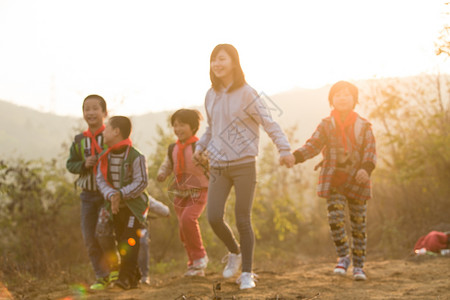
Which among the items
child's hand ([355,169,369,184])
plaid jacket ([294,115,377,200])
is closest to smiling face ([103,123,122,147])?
plaid jacket ([294,115,377,200])

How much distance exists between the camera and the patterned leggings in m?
4.82

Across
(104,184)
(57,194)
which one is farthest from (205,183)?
(57,194)

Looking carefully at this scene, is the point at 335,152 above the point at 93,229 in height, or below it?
above

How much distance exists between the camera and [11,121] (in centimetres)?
5919

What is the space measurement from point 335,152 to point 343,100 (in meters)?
0.54

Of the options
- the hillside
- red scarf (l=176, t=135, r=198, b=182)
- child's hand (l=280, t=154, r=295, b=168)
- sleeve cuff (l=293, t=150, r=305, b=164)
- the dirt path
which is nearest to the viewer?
the dirt path

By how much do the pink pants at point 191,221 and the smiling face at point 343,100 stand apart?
5.37 feet

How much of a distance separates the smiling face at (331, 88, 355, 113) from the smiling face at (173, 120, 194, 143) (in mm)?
1553

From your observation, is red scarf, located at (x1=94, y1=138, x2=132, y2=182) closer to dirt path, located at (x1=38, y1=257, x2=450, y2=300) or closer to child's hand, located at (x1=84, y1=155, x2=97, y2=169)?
child's hand, located at (x1=84, y1=155, x2=97, y2=169)

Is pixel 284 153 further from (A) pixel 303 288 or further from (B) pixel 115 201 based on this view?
(B) pixel 115 201

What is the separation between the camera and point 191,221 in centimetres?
492

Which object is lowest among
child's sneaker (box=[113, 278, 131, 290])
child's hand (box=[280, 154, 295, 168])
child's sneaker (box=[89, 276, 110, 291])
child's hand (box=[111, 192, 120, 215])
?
child's sneaker (box=[89, 276, 110, 291])

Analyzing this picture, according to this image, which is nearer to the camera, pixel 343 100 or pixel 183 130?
pixel 343 100

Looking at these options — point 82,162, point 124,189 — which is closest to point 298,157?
point 124,189
